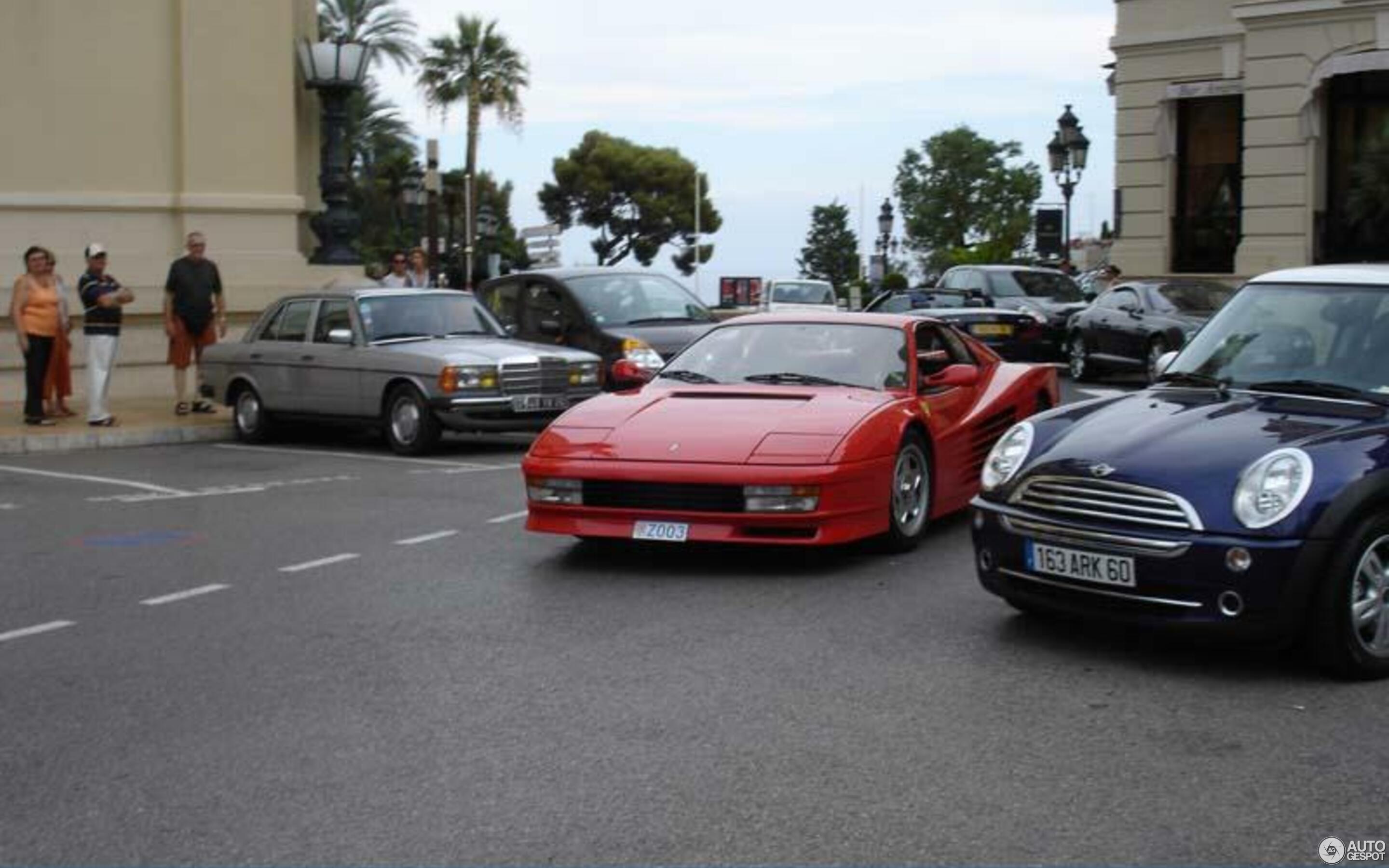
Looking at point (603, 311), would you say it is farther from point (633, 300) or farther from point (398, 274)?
point (398, 274)

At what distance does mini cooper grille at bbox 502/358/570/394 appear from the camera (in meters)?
15.1

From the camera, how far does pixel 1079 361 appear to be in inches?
933

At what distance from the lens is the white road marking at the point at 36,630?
292 inches

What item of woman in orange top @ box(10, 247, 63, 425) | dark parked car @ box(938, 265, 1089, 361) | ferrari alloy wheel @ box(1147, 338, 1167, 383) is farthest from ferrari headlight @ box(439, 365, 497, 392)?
dark parked car @ box(938, 265, 1089, 361)

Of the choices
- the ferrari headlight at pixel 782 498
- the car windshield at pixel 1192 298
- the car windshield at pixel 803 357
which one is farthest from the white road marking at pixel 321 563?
the car windshield at pixel 1192 298

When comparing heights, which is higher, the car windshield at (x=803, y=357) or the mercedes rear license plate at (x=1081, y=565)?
the car windshield at (x=803, y=357)

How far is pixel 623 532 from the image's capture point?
28.3 ft

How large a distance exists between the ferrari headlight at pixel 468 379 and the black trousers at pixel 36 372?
15.2ft

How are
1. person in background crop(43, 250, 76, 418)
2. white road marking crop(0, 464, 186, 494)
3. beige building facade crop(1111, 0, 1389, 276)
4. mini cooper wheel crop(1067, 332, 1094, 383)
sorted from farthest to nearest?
beige building facade crop(1111, 0, 1389, 276) → mini cooper wheel crop(1067, 332, 1094, 383) → person in background crop(43, 250, 76, 418) → white road marking crop(0, 464, 186, 494)

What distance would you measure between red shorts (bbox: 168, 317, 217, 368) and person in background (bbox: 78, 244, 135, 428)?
98 centimetres

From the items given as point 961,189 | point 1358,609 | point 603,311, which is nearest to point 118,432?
point 603,311

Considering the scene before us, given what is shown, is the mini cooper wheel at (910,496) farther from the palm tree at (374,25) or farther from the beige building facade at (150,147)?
the palm tree at (374,25)

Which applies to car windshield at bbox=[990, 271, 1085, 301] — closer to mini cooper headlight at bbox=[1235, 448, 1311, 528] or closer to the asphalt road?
the asphalt road

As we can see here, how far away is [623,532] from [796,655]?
2.02 m
